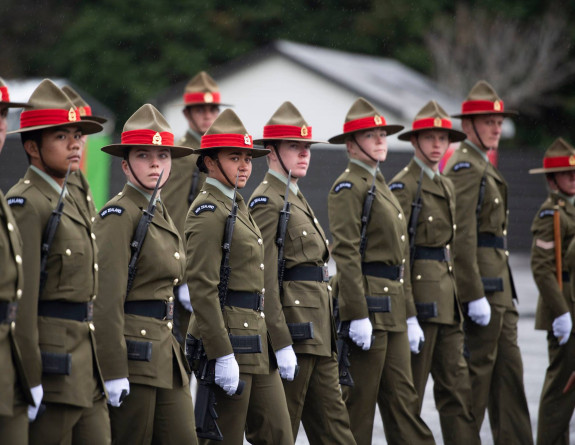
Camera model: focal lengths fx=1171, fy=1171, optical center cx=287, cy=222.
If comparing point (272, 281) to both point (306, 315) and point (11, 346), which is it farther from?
point (11, 346)

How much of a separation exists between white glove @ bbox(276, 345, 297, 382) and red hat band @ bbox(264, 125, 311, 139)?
133 centimetres

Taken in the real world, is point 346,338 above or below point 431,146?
below

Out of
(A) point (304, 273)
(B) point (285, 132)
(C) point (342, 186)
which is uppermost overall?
(B) point (285, 132)

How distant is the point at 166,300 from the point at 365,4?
37308 millimetres

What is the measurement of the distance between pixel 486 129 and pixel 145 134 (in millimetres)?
3637

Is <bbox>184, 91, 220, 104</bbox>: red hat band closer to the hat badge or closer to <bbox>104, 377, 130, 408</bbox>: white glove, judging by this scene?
the hat badge

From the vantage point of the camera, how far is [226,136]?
251 inches

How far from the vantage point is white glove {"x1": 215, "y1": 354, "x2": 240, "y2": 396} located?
234 inches

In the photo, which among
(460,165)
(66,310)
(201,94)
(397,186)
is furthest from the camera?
(201,94)

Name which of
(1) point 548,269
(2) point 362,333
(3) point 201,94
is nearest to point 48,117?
(2) point 362,333

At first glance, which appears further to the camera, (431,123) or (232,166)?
(431,123)

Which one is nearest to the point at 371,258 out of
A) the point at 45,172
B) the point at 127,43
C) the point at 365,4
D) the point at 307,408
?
the point at 307,408

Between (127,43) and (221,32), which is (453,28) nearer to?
(221,32)

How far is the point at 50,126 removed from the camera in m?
5.26
